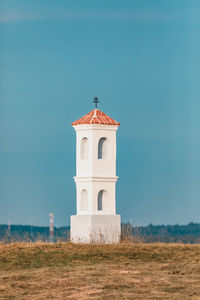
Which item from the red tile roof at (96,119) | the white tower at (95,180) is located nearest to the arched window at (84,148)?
the white tower at (95,180)

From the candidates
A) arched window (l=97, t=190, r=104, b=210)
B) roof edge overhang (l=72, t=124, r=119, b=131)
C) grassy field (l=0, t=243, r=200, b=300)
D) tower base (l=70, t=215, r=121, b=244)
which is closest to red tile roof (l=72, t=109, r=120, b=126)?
roof edge overhang (l=72, t=124, r=119, b=131)

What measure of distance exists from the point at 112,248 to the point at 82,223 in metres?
3.50

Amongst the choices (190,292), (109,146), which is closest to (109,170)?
(109,146)

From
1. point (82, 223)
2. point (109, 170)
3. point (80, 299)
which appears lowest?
point (80, 299)

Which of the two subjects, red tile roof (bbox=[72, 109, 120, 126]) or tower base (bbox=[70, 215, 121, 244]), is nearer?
tower base (bbox=[70, 215, 121, 244])

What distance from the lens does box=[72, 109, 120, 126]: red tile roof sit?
29.9 meters

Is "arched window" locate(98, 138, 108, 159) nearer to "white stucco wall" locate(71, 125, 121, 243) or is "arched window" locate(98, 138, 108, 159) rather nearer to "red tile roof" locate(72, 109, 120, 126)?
"white stucco wall" locate(71, 125, 121, 243)

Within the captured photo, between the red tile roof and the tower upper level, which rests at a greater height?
the red tile roof

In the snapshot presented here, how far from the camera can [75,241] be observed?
97.5ft

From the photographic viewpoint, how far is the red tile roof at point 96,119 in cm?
2994

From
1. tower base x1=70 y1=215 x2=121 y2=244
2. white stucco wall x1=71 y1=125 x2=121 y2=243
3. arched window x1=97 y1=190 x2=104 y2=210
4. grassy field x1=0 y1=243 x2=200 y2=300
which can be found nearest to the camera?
grassy field x1=0 y1=243 x2=200 y2=300

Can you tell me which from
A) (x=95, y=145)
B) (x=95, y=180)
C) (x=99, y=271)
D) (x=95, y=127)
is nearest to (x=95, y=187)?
(x=95, y=180)

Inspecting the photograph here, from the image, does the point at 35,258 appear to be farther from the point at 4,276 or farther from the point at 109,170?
the point at 109,170

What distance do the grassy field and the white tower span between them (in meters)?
2.04
